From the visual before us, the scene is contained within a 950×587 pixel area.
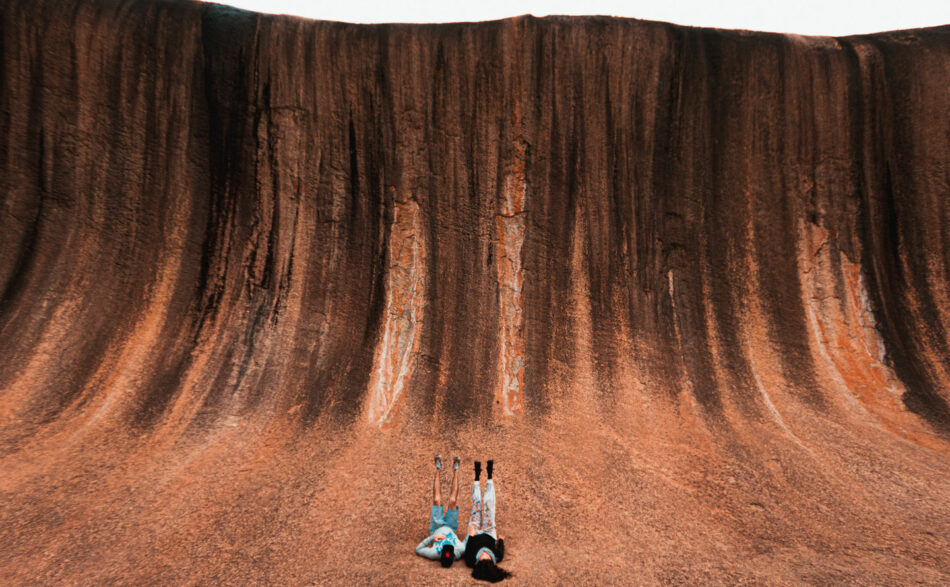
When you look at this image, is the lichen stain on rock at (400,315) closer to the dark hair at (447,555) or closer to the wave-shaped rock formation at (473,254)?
the wave-shaped rock formation at (473,254)

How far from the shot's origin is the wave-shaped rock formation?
782 centimetres

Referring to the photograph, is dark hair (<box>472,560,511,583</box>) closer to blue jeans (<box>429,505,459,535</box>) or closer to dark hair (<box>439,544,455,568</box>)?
dark hair (<box>439,544,455,568</box>)

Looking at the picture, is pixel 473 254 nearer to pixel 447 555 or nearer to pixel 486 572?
pixel 447 555

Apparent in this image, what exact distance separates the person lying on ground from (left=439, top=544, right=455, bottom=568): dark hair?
0.39 feet

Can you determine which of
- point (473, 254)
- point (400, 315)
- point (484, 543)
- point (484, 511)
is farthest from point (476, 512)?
point (473, 254)

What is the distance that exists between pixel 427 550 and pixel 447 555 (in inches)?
11.4

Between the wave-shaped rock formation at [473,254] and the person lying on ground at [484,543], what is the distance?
1.49m

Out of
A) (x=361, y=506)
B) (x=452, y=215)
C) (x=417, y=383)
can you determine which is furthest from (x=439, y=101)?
(x=361, y=506)

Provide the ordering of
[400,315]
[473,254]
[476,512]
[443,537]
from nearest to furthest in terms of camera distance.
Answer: [443,537], [476,512], [400,315], [473,254]

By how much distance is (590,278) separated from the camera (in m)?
9.59

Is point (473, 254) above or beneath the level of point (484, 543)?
above

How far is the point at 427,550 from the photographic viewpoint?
554cm

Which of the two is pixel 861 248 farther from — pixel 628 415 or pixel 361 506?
pixel 361 506

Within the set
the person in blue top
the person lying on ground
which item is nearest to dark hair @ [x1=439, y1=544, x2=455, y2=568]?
the person in blue top
